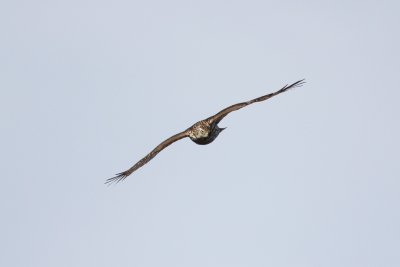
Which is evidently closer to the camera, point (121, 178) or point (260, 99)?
point (260, 99)

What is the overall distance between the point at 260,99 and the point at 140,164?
21.7 ft

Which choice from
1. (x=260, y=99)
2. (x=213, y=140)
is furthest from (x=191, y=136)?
(x=260, y=99)

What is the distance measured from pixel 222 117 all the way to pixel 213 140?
1.95m

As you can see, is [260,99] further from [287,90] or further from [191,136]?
[191,136]

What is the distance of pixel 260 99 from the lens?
39812mm

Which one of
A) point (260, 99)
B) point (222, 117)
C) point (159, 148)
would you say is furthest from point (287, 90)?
point (159, 148)

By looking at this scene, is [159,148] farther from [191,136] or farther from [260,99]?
[260,99]

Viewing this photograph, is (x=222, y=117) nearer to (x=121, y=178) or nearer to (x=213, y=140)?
(x=213, y=140)

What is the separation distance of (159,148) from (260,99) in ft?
19.1

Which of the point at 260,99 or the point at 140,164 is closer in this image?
the point at 260,99

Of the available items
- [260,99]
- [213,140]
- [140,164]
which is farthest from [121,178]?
[260,99]

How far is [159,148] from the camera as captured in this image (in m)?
43.8

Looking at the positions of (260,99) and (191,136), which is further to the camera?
(191,136)

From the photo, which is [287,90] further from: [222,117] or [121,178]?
[121,178]
